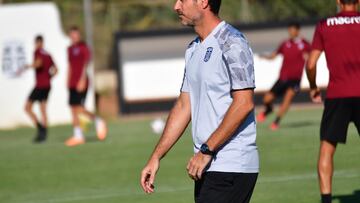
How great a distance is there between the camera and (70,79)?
70.7 ft

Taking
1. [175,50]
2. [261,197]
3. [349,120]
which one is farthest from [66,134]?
[349,120]

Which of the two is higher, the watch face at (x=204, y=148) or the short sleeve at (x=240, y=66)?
the short sleeve at (x=240, y=66)

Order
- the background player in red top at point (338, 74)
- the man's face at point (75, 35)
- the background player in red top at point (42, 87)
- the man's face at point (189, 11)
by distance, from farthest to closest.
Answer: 1. the background player in red top at point (42, 87)
2. the man's face at point (75, 35)
3. the background player in red top at point (338, 74)
4. the man's face at point (189, 11)

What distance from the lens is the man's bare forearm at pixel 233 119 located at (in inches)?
247

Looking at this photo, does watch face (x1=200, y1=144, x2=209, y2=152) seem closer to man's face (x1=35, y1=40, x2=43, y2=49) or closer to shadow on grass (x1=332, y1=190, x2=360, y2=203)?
shadow on grass (x1=332, y1=190, x2=360, y2=203)

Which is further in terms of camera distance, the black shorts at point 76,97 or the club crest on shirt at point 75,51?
the club crest on shirt at point 75,51

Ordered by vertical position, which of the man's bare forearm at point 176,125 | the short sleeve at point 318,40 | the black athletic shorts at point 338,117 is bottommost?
the black athletic shorts at point 338,117

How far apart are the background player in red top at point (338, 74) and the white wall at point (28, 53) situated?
2063cm

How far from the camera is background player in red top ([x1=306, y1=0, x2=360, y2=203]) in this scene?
32.0 feet

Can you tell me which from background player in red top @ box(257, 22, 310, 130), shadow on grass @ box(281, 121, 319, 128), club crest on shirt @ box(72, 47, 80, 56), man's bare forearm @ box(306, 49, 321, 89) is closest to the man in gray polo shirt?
man's bare forearm @ box(306, 49, 321, 89)

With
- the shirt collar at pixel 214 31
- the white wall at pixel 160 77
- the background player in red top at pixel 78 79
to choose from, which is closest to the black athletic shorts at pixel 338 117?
the shirt collar at pixel 214 31

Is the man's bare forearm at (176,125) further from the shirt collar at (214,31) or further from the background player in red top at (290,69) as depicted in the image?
the background player in red top at (290,69)

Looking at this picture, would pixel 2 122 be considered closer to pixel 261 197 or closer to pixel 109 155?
pixel 109 155

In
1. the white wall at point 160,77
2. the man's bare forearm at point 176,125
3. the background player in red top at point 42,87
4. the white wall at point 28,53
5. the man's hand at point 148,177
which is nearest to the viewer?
the man's hand at point 148,177
